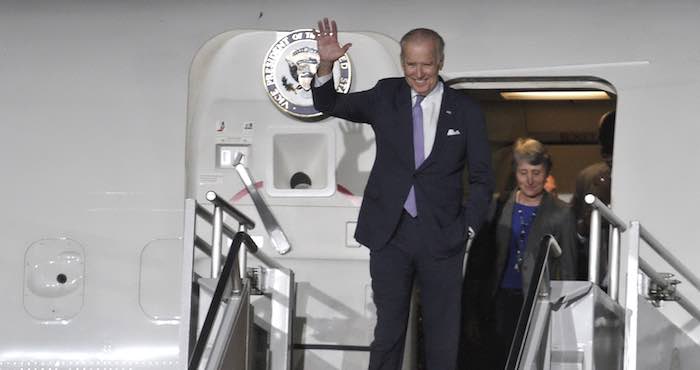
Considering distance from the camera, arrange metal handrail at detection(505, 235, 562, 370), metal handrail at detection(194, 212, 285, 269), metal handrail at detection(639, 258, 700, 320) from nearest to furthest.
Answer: metal handrail at detection(505, 235, 562, 370)
metal handrail at detection(639, 258, 700, 320)
metal handrail at detection(194, 212, 285, 269)

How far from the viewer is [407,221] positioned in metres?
6.27

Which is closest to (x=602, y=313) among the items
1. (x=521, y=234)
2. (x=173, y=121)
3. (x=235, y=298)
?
(x=521, y=234)

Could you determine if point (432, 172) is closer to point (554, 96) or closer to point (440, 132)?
point (440, 132)

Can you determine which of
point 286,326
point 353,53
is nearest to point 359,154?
point 353,53

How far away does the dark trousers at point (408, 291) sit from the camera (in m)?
6.26

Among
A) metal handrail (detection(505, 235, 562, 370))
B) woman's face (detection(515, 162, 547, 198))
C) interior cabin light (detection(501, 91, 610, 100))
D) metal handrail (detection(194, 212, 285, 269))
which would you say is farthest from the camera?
interior cabin light (detection(501, 91, 610, 100))

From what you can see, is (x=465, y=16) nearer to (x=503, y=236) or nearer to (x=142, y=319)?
(x=503, y=236)

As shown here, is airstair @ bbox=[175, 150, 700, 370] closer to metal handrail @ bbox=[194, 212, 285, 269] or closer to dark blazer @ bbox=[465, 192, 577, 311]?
metal handrail @ bbox=[194, 212, 285, 269]

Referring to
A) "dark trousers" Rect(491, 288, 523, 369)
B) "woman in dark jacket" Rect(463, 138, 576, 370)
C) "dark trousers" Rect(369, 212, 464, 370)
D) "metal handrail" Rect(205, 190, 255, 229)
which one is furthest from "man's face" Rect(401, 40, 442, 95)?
"dark trousers" Rect(491, 288, 523, 369)

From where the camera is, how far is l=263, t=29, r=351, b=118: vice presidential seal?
7.54 m

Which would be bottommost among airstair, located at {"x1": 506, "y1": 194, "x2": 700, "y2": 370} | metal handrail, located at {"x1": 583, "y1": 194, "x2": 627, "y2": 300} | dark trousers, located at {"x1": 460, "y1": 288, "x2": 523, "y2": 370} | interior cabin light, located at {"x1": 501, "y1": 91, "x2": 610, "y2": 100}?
dark trousers, located at {"x1": 460, "y1": 288, "x2": 523, "y2": 370}

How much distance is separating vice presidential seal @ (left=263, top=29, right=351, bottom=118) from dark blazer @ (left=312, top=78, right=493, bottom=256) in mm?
1167

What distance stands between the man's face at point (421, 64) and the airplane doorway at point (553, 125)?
392 cm

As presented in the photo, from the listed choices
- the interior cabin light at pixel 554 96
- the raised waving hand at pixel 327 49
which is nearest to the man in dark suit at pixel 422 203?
the raised waving hand at pixel 327 49
